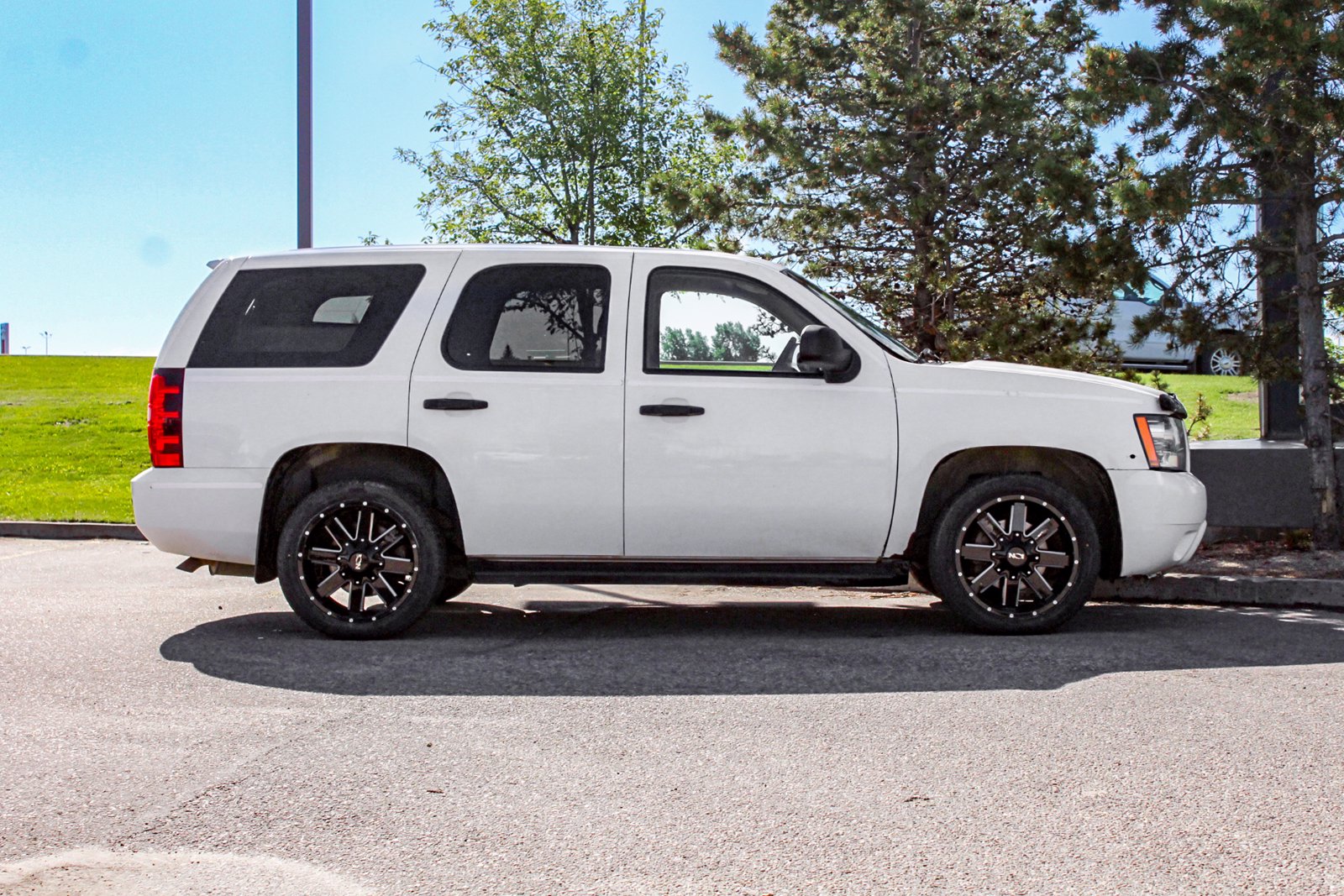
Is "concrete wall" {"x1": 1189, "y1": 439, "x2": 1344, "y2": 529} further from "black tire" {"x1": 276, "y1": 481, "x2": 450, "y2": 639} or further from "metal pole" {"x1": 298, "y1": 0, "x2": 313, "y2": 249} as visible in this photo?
"metal pole" {"x1": 298, "y1": 0, "x2": 313, "y2": 249}

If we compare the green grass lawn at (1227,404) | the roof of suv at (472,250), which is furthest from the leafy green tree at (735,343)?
the green grass lawn at (1227,404)

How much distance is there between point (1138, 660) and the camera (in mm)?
6203

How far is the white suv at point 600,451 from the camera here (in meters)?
6.65

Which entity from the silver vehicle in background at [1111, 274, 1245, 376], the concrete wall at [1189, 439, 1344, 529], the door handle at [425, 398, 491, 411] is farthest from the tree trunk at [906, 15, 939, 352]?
the door handle at [425, 398, 491, 411]

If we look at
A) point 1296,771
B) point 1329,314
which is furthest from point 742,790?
point 1329,314

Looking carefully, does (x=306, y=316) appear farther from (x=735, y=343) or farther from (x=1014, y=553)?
(x=1014, y=553)

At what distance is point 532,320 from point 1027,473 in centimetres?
260

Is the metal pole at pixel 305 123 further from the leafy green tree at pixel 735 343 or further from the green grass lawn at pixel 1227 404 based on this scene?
the green grass lawn at pixel 1227 404

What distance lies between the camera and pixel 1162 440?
22.5ft

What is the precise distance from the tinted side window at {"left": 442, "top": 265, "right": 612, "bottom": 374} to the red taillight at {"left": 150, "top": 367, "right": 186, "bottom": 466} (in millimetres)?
1333

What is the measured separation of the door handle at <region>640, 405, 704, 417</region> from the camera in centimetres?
663

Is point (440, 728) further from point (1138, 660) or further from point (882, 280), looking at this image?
point (882, 280)

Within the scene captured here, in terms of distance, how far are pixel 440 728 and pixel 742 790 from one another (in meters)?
1.33

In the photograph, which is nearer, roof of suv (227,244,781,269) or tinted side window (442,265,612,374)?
tinted side window (442,265,612,374)
